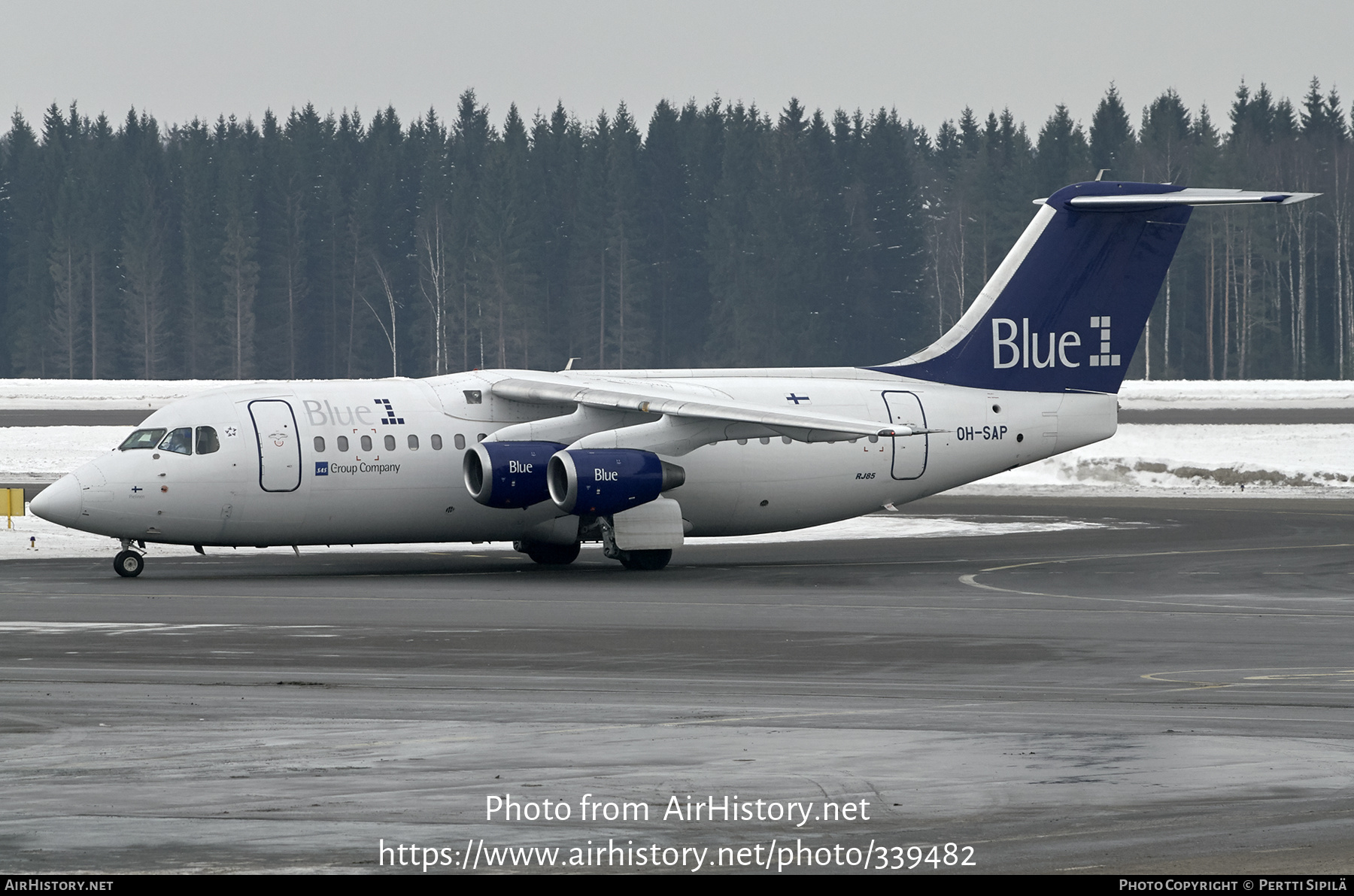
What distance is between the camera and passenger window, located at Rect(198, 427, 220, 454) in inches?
1040

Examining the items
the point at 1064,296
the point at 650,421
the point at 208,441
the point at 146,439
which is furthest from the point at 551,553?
the point at 1064,296

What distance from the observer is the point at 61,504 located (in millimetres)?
25500

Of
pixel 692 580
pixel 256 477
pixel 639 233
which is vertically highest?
pixel 639 233

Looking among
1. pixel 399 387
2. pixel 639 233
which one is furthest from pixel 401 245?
pixel 399 387

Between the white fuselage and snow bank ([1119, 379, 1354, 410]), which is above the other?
snow bank ([1119, 379, 1354, 410])

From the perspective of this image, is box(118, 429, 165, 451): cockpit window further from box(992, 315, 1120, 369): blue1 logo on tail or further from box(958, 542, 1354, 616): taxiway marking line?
box(992, 315, 1120, 369): blue1 logo on tail

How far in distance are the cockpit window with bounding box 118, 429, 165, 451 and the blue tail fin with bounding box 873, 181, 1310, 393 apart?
12.3 m

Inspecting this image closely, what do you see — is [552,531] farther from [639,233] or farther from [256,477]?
[639,233]

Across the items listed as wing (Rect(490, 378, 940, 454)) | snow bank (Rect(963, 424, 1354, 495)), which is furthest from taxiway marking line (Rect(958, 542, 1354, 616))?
snow bank (Rect(963, 424, 1354, 495))

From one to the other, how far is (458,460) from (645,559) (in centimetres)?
330

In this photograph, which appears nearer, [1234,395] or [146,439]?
[146,439]

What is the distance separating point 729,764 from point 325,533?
16288 millimetres

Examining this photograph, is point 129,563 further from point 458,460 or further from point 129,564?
point 458,460
